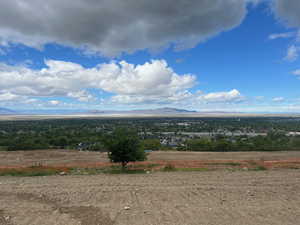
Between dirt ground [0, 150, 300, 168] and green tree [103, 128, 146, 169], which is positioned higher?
green tree [103, 128, 146, 169]

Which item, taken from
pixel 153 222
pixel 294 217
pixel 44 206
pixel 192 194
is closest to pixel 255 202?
pixel 294 217

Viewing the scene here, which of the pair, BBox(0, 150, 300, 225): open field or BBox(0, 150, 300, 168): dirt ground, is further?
BBox(0, 150, 300, 168): dirt ground

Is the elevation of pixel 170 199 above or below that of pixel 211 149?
above

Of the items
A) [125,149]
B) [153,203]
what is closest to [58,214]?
[153,203]

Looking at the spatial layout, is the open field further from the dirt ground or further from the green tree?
the dirt ground

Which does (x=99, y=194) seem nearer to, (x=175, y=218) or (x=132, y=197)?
(x=132, y=197)

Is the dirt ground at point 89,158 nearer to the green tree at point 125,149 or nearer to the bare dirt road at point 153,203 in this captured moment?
the green tree at point 125,149

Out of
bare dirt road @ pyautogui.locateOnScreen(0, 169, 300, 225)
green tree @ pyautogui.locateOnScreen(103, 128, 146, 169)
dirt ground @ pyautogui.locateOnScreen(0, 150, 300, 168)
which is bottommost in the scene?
dirt ground @ pyautogui.locateOnScreen(0, 150, 300, 168)

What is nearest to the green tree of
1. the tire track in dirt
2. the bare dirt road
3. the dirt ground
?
the bare dirt road

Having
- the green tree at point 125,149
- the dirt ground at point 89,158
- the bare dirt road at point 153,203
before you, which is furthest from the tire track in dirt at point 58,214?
the dirt ground at point 89,158
